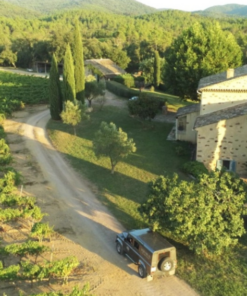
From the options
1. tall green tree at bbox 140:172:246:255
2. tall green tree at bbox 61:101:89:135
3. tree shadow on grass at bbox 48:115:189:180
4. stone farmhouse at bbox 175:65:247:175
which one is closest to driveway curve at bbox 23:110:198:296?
tall green tree at bbox 140:172:246:255

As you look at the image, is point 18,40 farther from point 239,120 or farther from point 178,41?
point 239,120

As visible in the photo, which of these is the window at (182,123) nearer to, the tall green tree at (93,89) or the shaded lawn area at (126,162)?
the shaded lawn area at (126,162)

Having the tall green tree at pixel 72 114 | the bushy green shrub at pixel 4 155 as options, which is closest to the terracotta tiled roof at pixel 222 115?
the tall green tree at pixel 72 114

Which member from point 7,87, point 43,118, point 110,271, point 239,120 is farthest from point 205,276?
point 7,87

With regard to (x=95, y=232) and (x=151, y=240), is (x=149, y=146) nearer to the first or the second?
(x=95, y=232)

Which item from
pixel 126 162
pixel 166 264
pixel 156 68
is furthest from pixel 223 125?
pixel 156 68
